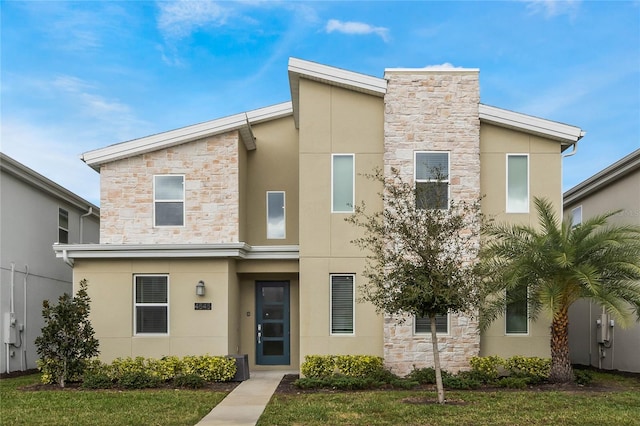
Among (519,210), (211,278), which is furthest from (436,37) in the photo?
(211,278)

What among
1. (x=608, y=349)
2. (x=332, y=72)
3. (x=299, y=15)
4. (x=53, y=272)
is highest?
(x=299, y=15)

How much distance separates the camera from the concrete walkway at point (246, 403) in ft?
38.4

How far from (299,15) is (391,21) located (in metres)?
2.26

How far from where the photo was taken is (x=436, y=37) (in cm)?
1531

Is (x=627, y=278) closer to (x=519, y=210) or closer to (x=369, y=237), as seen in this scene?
(x=519, y=210)

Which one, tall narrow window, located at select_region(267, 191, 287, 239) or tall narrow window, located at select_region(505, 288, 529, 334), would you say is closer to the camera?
tall narrow window, located at select_region(505, 288, 529, 334)

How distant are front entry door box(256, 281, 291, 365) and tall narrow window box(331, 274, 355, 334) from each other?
2.96 metres

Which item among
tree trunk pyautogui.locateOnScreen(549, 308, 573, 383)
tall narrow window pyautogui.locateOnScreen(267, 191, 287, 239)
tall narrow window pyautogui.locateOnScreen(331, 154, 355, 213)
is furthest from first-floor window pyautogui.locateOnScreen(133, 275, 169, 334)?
tree trunk pyautogui.locateOnScreen(549, 308, 573, 383)

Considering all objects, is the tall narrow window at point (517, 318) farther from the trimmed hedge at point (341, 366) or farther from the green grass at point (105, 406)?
the green grass at point (105, 406)

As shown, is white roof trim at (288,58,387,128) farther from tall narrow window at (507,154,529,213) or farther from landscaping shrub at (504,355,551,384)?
landscaping shrub at (504,355,551,384)

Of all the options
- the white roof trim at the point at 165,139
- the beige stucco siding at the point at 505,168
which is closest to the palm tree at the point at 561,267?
the beige stucco siding at the point at 505,168

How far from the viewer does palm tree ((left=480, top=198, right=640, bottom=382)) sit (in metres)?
14.5

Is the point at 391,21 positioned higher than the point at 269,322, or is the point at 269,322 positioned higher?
the point at 391,21

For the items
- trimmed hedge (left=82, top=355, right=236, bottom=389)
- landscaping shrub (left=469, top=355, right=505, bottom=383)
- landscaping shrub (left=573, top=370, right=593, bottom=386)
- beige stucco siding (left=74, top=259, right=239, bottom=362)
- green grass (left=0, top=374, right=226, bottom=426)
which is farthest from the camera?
beige stucco siding (left=74, top=259, right=239, bottom=362)
